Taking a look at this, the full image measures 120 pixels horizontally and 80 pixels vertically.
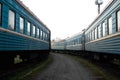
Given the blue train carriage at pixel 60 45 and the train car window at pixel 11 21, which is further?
the blue train carriage at pixel 60 45

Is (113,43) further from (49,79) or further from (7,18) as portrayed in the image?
(7,18)

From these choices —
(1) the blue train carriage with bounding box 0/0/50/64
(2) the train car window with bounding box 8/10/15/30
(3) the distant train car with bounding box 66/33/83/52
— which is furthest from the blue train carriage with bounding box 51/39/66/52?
(2) the train car window with bounding box 8/10/15/30

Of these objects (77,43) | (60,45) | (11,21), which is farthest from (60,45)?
(11,21)

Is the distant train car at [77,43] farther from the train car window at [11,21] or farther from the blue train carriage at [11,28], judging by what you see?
the train car window at [11,21]

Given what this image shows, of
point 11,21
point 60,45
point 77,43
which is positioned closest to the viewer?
point 11,21

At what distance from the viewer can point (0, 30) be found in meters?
7.65

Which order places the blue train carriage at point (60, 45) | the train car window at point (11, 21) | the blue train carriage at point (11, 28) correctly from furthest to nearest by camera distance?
the blue train carriage at point (60, 45) → the train car window at point (11, 21) → the blue train carriage at point (11, 28)

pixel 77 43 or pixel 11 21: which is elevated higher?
pixel 11 21

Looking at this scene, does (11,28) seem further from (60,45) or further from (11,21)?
(60,45)

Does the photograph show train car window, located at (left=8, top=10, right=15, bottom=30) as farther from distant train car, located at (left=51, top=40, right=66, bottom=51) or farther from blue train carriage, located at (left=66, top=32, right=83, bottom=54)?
distant train car, located at (left=51, top=40, right=66, bottom=51)

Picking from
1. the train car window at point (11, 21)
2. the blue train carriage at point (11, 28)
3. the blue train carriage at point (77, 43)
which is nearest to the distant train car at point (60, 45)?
the blue train carriage at point (77, 43)

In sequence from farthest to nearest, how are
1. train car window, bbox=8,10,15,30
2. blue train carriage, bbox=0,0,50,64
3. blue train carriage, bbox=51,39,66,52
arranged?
blue train carriage, bbox=51,39,66,52 → train car window, bbox=8,10,15,30 → blue train carriage, bbox=0,0,50,64

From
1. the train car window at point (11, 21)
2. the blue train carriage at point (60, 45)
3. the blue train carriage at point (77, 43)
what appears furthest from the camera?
the blue train carriage at point (60, 45)

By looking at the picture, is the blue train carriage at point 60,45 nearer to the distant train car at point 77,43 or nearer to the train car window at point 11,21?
the distant train car at point 77,43
